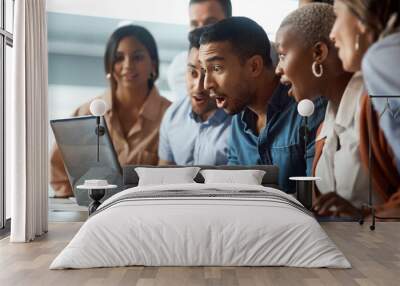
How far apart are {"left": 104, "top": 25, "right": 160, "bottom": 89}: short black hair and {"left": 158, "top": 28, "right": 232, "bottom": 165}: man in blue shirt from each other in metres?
0.43

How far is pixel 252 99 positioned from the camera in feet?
22.3

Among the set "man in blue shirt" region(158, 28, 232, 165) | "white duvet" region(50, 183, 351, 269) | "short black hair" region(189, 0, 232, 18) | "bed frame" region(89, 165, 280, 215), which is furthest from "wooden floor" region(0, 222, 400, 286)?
"short black hair" region(189, 0, 232, 18)

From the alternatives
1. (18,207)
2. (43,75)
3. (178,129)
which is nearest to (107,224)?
(18,207)

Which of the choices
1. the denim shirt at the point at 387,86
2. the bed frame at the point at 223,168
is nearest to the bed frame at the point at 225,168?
the bed frame at the point at 223,168

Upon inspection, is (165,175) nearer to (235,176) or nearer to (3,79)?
(235,176)

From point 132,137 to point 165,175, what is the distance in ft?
2.73

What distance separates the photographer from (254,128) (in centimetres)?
679

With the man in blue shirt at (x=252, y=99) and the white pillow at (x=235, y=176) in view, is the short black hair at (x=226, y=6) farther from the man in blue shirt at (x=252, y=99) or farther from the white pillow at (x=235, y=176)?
the white pillow at (x=235, y=176)

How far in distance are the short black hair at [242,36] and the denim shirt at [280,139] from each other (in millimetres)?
535

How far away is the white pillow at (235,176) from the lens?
6203 millimetres

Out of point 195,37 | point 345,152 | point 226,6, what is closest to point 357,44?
point 345,152

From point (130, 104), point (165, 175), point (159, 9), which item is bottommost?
point (165, 175)

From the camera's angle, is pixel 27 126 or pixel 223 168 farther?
pixel 223 168

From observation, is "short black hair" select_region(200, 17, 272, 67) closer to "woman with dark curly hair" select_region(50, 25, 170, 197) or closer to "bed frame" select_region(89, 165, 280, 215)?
"woman with dark curly hair" select_region(50, 25, 170, 197)
